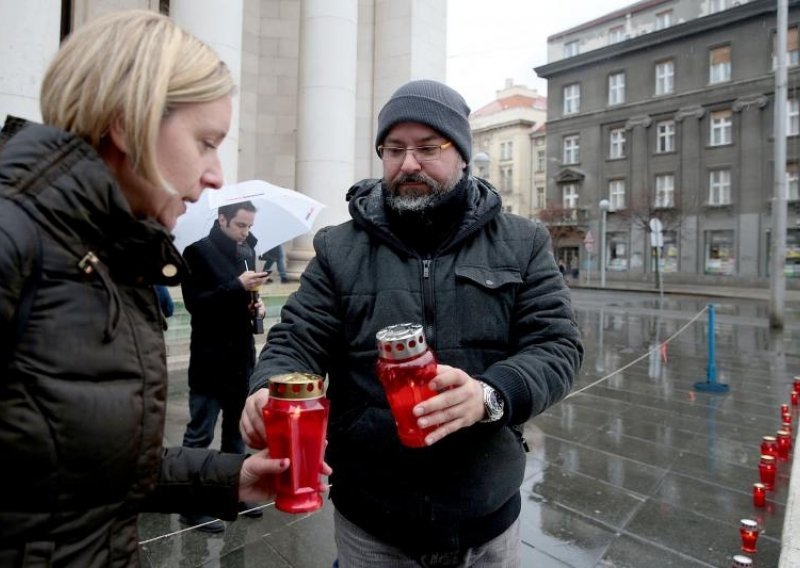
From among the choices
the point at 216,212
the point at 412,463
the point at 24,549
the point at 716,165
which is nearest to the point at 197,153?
the point at 24,549

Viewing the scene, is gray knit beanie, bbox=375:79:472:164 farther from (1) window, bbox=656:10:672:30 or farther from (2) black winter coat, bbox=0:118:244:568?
(1) window, bbox=656:10:672:30

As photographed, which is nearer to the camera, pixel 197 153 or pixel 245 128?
pixel 197 153

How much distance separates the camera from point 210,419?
3707 mm

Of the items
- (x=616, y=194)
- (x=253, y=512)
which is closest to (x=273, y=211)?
(x=253, y=512)

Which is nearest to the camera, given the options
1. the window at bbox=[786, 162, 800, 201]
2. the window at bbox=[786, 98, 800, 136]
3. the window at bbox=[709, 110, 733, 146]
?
the window at bbox=[786, 162, 800, 201]

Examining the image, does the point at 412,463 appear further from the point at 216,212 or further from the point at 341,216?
the point at 341,216

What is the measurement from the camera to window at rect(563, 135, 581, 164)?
4141 cm

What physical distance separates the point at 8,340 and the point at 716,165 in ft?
130

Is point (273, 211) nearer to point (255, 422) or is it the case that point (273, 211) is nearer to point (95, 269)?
point (255, 422)

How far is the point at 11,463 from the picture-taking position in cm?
90

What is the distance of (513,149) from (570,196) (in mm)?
18514

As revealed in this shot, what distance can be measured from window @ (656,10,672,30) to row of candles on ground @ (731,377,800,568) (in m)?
41.6

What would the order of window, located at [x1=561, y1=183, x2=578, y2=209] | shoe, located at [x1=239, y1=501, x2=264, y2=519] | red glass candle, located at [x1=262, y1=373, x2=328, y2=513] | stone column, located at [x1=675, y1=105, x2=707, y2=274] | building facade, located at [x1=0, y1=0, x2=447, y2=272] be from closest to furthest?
1. red glass candle, located at [x1=262, y1=373, x2=328, y2=513]
2. shoe, located at [x1=239, y1=501, x2=264, y2=519]
3. building facade, located at [x1=0, y1=0, x2=447, y2=272]
4. stone column, located at [x1=675, y1=105, x2=707, y2=274]
5. window, located at [x1=561, y1=183, x2=578, y2=209]

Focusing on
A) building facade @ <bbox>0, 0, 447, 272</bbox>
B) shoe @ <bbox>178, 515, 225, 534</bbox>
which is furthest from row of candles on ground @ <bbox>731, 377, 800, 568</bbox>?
building facade @ <bbox>0, 0, 447, 272</bbox>
